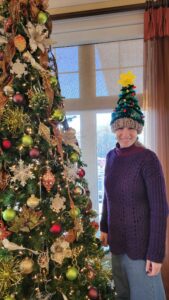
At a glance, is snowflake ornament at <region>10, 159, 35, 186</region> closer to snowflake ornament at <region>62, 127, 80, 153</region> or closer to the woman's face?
snowflake ornament at <region>62, 127, 80, 153</region>

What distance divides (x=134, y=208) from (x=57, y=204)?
0.44 m

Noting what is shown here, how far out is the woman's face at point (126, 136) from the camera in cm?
161

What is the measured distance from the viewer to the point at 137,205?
1529 mm

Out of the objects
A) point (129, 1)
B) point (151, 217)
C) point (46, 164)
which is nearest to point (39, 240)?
point (46, 164)

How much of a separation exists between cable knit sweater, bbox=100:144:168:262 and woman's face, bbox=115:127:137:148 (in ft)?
0.09

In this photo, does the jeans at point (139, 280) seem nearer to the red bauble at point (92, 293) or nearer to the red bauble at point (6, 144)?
the red bauble at point (92, 293)

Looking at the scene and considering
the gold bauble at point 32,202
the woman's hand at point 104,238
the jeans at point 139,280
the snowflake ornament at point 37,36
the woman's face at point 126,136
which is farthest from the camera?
the woman's hand at point 104,238

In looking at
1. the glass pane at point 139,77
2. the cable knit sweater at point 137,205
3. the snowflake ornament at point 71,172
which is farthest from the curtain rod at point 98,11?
the snowflake ornament at point 71,172

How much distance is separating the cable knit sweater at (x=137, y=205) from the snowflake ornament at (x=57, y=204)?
0.37m

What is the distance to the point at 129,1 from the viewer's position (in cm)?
226

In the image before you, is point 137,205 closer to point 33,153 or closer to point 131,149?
point 131,149

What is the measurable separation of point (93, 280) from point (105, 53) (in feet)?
5.85

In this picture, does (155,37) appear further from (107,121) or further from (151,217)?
(151,217)

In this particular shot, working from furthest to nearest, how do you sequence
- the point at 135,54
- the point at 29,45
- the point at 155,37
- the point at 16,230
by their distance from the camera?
the point at 135,54, the point at 155,37, the point at 29,45, the point at 16,230
